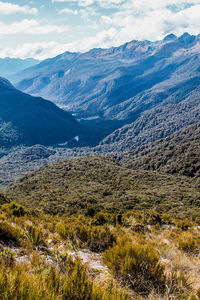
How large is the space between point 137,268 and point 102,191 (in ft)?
110

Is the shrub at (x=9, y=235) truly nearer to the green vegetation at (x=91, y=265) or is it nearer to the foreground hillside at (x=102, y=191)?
the green vegetation at (x=91, y=265)

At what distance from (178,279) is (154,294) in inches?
25.7

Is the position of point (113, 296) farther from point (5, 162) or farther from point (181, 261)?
point (5, 162)

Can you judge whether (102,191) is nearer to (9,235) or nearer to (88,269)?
(9,235)

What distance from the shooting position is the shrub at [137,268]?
3477 millimetres

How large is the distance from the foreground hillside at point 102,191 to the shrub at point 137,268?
18.6 m

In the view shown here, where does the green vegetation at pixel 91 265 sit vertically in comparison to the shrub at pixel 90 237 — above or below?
above

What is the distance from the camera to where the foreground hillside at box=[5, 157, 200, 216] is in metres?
25.6

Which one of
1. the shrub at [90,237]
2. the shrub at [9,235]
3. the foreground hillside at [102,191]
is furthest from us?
the foreground hillside at [102,191]

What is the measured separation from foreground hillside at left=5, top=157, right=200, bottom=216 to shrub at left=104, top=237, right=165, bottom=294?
18.6 meters

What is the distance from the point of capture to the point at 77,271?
2.86 meters

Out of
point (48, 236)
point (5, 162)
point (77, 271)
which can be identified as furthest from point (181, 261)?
point (5, 162)

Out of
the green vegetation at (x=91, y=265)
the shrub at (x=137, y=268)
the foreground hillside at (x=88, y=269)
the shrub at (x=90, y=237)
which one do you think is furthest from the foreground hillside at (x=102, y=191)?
the shrub at (x=137, y=268)

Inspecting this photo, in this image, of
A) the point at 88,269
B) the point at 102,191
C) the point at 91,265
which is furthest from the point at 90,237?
the point at 102,191
